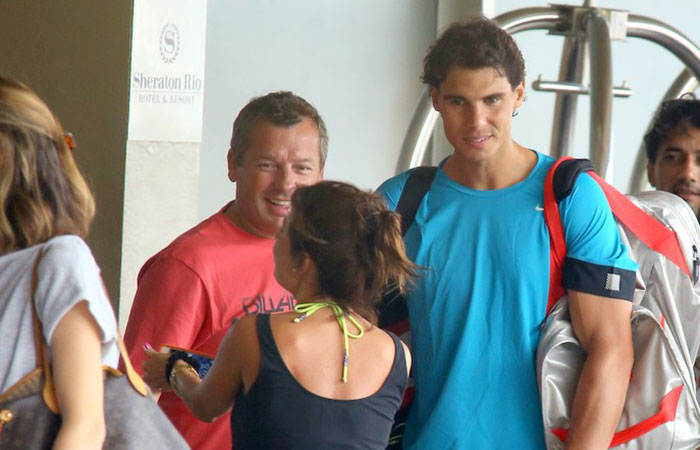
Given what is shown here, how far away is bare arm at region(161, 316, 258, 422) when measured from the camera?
1.93m

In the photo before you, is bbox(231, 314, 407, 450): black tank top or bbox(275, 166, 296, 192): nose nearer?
bbox(231, 314, 407, 450): black tank top

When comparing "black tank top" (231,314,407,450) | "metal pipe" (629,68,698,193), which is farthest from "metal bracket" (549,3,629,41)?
"black tank top" (231,314,407,450)

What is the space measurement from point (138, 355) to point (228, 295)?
210 millimetres

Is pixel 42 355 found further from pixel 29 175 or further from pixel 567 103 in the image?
pixel 567 103

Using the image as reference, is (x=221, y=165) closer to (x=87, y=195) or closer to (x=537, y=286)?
(x=537, y=286)

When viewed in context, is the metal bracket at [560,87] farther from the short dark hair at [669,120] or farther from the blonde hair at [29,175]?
the blonde hair at [29,175]

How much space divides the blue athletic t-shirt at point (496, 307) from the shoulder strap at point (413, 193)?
9 cm

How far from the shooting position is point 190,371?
203 centimetres

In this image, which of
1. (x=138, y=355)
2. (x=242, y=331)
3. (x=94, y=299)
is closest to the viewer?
(x=94, y=299)

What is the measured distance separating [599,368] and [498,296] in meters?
0.24

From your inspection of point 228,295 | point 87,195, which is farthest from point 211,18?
point 87,195

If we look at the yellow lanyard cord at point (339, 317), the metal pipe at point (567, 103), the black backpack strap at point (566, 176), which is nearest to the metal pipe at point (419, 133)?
the metal pipe at point (567, 103)

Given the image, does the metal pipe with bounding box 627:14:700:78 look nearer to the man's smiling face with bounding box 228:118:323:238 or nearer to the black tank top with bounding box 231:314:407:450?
the man's smiling face with bounding box 228:118:323:238

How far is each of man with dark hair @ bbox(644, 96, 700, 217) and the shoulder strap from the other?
857mm
